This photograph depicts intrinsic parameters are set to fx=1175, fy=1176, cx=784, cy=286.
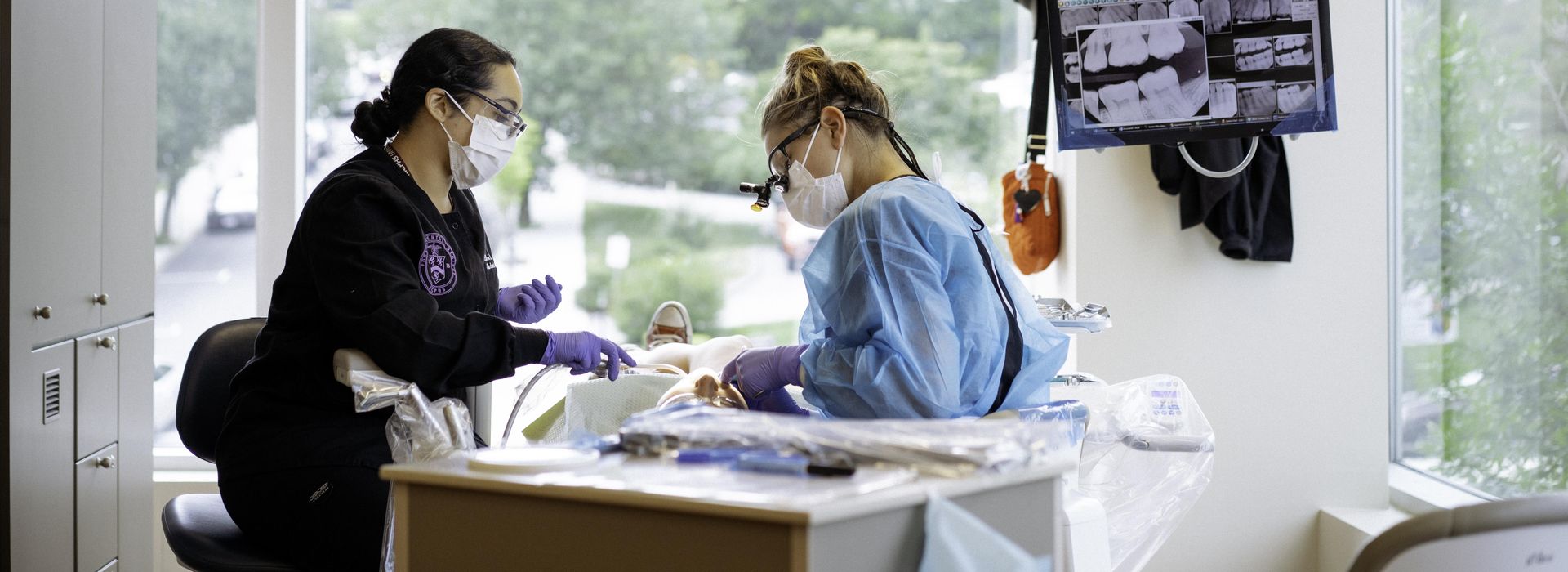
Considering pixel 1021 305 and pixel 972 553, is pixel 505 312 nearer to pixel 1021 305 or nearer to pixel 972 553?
pixel 1021 305

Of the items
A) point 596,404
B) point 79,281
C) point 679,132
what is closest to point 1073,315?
point 596,404

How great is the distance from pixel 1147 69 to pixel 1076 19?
0.16m

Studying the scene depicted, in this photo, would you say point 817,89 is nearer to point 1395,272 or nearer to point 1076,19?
point 1076,19

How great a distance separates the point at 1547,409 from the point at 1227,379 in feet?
2.38

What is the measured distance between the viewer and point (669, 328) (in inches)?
108

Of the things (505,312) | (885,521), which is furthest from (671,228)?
(885,521)

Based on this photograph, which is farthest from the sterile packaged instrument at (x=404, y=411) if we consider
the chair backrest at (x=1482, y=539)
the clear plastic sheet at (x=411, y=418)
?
the chair backrest at (x=1482, y=539)

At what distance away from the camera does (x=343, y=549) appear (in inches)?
63.4

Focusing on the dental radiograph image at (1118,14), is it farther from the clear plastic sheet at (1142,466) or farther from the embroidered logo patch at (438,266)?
the embroidered logo patch at (438,266)

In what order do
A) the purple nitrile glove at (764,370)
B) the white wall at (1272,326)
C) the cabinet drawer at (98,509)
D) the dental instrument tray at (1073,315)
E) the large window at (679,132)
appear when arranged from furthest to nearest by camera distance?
the large window at (679,132) < the white wall at (1272,326) < the cabinet drawer at (98,509) < the dental instrument tray at (1073,315) < the purple nitrile glove at (764,370)

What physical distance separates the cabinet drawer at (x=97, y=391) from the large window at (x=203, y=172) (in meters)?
1.08

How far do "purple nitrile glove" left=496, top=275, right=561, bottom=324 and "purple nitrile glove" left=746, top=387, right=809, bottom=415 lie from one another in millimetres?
493

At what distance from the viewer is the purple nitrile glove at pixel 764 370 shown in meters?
1.80

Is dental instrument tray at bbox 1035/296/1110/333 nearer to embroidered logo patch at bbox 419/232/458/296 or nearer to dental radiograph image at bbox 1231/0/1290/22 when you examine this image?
dental radiograph image at bbox 1231/0/1290/22
